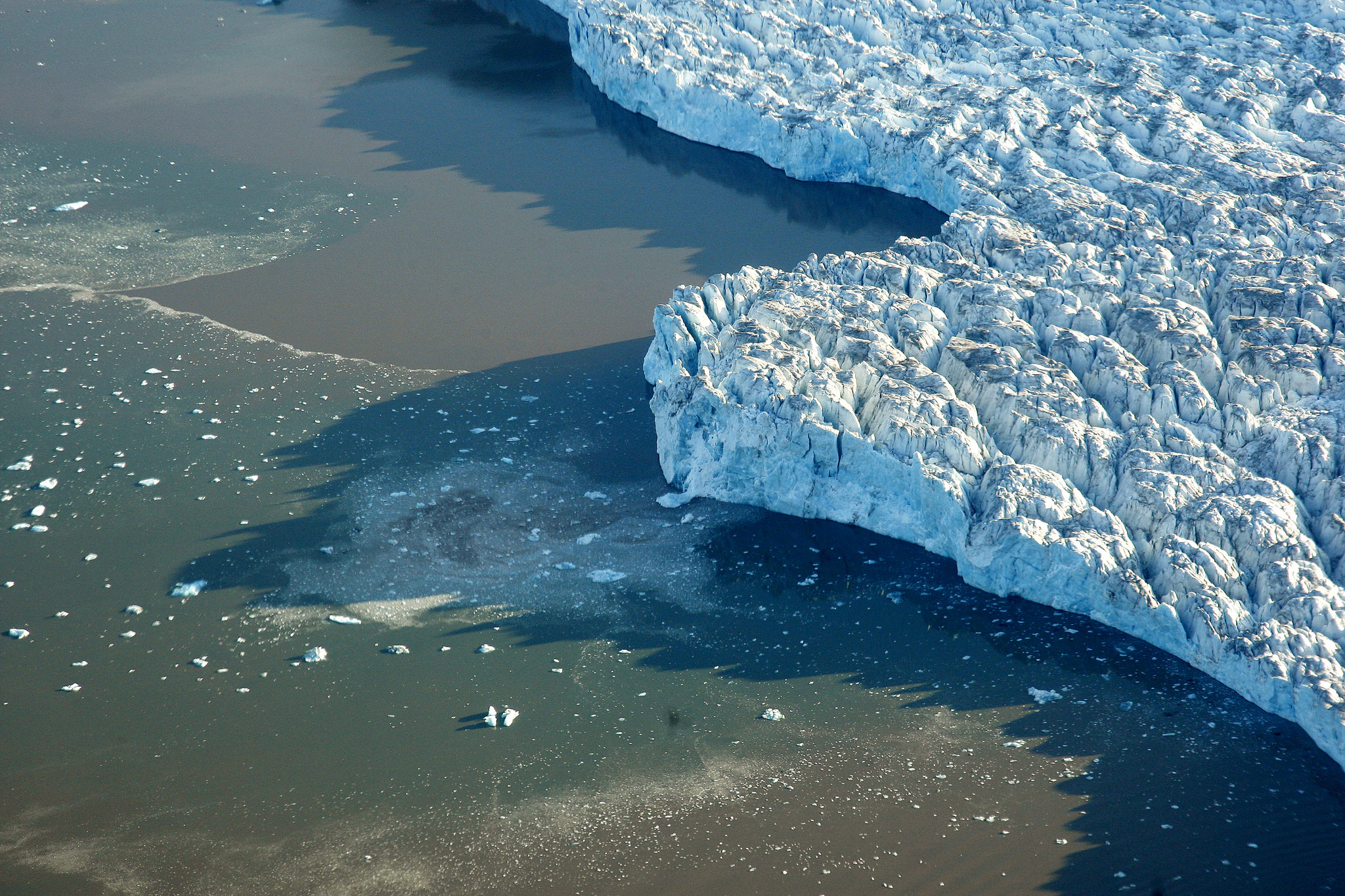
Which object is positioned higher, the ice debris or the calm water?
the ice debris

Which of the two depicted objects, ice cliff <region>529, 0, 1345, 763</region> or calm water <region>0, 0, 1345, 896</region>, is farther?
ice cliff <region>529, 0, 1345, 763</region>

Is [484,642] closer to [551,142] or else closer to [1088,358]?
[1088,358]

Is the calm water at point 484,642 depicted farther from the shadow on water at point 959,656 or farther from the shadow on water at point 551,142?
the shadow on water at point 551,142

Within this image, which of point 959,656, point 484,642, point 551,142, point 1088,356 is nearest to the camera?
point 959,656

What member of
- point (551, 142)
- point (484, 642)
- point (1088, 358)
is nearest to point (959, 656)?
point (1088, 358)

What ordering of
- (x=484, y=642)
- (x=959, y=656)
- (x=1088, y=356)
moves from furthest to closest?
(x=1088, y=356) → (x=484, y=642) → (x=959, y=656)

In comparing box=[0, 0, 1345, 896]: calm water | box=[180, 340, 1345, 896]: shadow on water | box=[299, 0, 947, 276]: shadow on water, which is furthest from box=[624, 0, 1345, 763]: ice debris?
box=[299, 0, 947, 276]: shadow on water

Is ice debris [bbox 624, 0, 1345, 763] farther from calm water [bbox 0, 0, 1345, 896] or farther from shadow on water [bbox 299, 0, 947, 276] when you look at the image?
shadow on water [bbox 299, 0, 947, 276]
